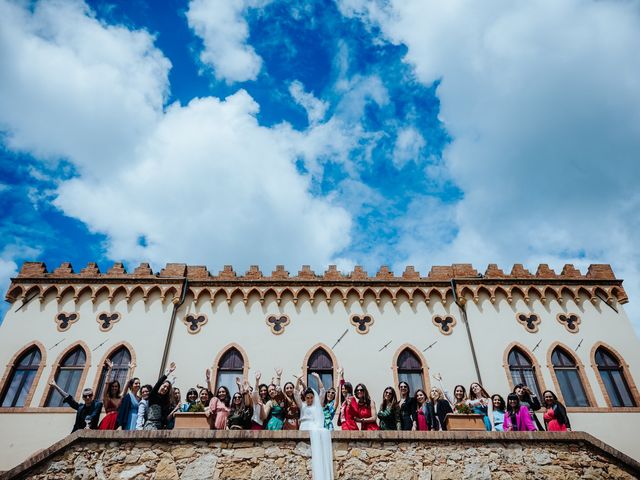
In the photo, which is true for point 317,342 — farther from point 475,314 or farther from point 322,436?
point 322,436

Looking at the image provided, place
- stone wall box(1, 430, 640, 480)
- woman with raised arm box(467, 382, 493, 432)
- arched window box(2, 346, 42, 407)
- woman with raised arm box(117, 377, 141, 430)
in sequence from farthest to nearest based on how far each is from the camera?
arched window box(2, 346, 42, 407)
woman with raised arm box(467, 382, 493, 432)
woman with raised arm box(117, 377, 141, 430)
stone wall box(1, 430, 640, 480)

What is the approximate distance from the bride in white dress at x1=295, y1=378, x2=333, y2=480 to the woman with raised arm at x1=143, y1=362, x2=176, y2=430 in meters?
2.82

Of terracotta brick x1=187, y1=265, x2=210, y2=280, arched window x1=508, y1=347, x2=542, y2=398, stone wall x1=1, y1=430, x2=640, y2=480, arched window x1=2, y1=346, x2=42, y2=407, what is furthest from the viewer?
terracotta brick x1=187, y1=265, x2=210, y2=280

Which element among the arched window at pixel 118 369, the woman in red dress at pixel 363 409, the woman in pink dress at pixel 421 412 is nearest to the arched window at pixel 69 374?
the arched window at pixel 118 369

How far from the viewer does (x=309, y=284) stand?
16.7 metres

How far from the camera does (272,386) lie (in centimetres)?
918

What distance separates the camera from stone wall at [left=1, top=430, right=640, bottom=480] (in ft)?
25.7

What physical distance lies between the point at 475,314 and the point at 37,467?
13.6 m

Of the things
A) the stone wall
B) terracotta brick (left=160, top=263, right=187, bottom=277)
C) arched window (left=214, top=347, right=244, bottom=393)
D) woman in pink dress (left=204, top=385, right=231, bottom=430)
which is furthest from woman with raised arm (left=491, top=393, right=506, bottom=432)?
terracotta brick (left=160, top=263, right=187, bottom=277)

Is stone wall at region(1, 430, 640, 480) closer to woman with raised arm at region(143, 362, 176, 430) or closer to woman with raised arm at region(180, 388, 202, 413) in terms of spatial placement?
woman with raised arm at region(143, 362, 176, 430)

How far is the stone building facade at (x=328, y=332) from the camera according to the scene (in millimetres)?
14680

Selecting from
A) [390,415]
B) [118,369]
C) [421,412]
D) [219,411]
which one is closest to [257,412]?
[219,411]

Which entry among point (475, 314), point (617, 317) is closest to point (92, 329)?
point (475, 314)

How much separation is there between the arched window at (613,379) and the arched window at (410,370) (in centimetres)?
610
